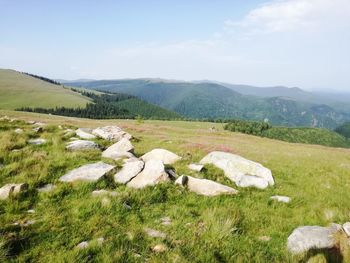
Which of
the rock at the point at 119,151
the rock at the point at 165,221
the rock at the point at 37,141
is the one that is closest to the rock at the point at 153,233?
the rock at the point at 165,221

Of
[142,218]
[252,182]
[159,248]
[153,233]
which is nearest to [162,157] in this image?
[252,182]

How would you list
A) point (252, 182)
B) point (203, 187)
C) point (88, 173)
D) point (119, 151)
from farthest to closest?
1. point (119, 151)
2. point (252, 182)
3. point (203, 187)
4. point (88, 173)

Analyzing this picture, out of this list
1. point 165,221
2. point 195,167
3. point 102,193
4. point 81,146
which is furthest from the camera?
point 81,146

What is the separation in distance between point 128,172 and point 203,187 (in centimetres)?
275

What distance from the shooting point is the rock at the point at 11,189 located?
848 cm

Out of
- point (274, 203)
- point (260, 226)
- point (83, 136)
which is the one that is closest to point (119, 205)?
point (260, 226)

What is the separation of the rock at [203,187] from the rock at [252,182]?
4.37ft

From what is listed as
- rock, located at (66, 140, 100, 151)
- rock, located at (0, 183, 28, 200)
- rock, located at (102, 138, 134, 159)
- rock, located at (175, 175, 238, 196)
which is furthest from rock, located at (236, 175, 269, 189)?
rock, located at (0, 183, 28, 200)

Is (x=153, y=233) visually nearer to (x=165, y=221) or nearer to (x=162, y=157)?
(x=165, y=221)

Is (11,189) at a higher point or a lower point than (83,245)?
higher

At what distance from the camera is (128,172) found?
1118 cm

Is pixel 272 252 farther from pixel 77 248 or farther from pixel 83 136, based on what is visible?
pixel 83 136

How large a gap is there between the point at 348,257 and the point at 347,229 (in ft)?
4.23

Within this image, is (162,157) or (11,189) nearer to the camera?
(11,189)
